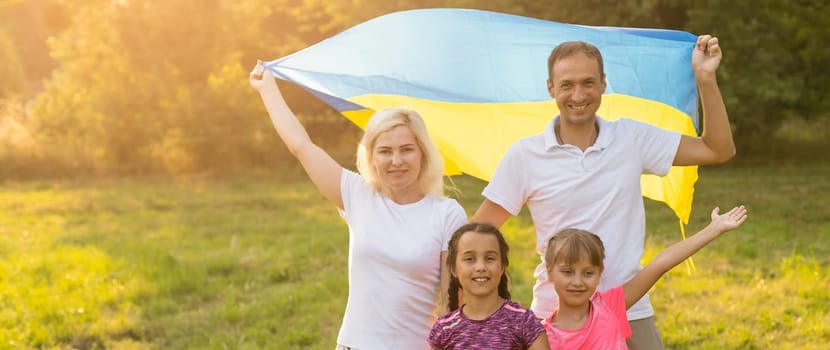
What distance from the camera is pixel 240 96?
22.0 m

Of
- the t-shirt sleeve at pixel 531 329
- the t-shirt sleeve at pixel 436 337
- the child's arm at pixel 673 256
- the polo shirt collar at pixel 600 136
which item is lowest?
the t-shirt sleeve at pixel 436 337

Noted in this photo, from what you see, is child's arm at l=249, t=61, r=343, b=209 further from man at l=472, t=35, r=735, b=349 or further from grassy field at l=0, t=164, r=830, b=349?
grassy field at l=0, t=164, r=830, b=349

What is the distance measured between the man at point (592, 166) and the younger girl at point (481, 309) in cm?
23

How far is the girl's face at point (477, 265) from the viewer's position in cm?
356

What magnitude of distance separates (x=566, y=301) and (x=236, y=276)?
21.6ft

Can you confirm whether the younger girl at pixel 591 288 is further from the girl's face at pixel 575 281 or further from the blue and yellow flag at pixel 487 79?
the blue and yellow flag at pixel 487 79

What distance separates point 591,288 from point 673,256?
362mm

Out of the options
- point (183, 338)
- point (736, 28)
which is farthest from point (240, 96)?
point (183, 338)

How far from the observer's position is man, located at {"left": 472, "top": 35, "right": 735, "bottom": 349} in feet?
12.1

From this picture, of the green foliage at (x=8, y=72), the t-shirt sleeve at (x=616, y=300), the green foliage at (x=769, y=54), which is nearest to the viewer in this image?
the t-shirt sleeve at (x=616, y=300)

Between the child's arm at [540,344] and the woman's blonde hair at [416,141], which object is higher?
the woman's blonde hair at [416,141]

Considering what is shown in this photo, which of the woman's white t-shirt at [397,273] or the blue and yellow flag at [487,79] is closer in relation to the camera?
the woman's white t-shirt at [397,273]

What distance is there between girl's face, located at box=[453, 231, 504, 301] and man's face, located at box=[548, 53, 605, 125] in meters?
0.59

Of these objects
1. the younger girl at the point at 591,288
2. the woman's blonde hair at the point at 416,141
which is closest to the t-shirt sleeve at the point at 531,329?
the younger girl at the point at 591,288
